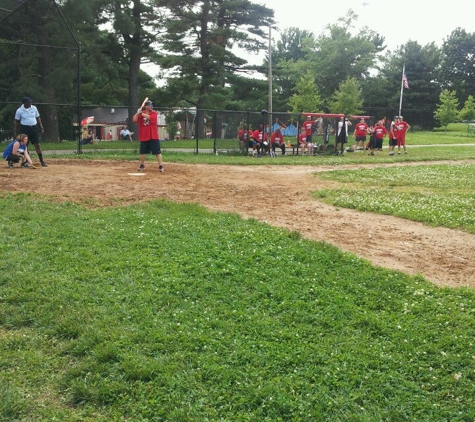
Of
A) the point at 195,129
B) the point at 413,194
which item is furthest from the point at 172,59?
the point at 413,194

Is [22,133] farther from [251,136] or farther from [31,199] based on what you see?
[251,136]

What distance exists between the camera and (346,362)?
3.39m

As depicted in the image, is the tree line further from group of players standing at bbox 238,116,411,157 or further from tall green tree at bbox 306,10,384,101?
group of players standing at bbox 238,116,411,157

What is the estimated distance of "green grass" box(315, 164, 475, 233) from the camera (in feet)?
24.7

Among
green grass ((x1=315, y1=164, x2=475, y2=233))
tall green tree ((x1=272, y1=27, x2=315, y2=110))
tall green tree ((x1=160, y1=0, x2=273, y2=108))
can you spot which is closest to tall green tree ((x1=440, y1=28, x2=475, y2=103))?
tall green tree ((x1=272, y1=27, x2=315, y2=110))

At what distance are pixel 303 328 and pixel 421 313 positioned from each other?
1.11m

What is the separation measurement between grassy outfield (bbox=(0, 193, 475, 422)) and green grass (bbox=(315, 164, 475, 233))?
279 cm

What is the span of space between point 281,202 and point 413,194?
3.07m

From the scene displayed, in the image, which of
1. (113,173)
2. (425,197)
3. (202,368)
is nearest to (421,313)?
(202,368)

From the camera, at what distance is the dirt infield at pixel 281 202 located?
5.54 meters

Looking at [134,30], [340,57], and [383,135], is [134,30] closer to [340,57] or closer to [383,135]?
[383,135]

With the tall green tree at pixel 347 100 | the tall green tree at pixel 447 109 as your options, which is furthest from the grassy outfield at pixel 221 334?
the tall green tree at pixel 447 109

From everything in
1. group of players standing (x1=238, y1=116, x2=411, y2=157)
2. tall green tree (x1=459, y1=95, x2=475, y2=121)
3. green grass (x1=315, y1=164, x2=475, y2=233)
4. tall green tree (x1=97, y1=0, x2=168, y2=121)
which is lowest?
green grass (x1=315, y1=164, x2=475, y2=233)

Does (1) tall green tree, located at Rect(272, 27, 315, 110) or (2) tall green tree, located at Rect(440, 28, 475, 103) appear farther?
(2) tall green tree, located at Rect(440, 28, 475, 103)
